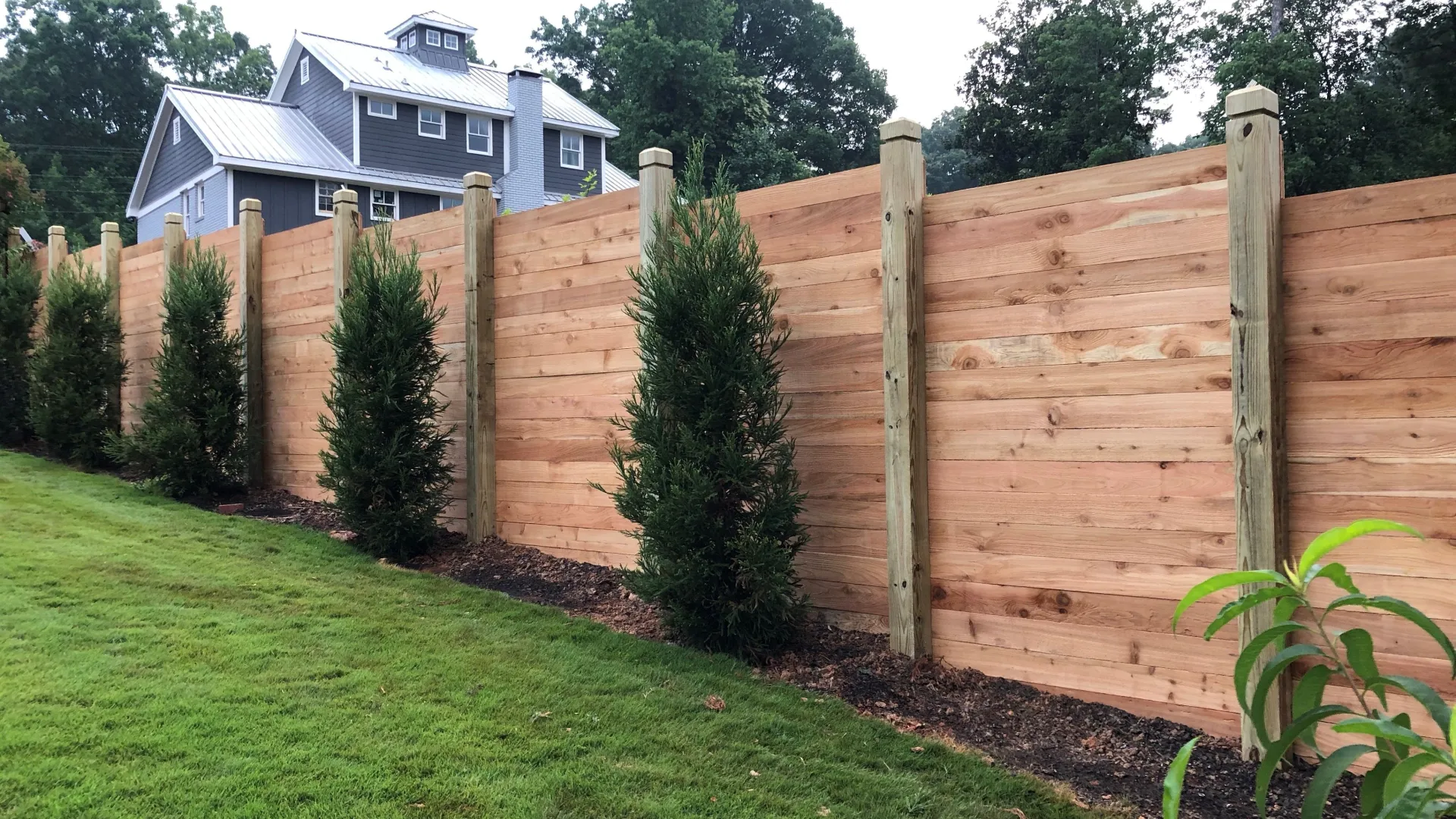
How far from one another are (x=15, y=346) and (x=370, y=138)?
14037 mm

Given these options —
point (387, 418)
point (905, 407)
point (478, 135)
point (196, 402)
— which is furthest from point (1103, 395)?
point (478, 135)

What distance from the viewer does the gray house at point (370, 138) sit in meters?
22.8

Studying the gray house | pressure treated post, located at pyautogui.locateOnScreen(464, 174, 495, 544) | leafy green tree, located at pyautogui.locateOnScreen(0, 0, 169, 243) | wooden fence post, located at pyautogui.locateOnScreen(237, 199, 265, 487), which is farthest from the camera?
leafy green tree, located at pyautogui.locateOnScreen(0, 0, 169, 243)

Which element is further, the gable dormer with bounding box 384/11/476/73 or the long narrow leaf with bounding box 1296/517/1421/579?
the gable dormer with bounding box 384/11/476/73

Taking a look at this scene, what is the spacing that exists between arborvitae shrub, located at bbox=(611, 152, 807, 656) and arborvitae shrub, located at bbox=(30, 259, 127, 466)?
738 cm

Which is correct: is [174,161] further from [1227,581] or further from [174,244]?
[1227,581]

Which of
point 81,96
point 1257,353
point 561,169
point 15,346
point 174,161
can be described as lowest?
point 1257,353

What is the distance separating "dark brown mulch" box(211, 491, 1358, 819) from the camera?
11.2 feet

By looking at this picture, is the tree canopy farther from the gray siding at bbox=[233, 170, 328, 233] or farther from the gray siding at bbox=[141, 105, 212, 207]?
the gray siding at bbox=[233, 170, 328, 233]

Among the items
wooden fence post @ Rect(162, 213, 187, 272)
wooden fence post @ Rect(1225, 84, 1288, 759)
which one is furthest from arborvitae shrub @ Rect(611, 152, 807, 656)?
wooden fence post @ Rect(162, 213, 187, 272)

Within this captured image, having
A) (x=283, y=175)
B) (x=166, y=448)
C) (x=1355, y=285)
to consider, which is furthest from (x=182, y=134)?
(x=1355, y=285)

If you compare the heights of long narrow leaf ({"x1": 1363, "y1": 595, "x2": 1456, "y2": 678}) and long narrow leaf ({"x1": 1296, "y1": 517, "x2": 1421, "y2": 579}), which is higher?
long narrow leaf ({"x1": 1296, "y1": 517, "x2": 1421, "y2": 579})

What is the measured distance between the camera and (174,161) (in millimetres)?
24984

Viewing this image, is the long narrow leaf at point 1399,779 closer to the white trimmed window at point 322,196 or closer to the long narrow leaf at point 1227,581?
the long narrow leaf at point 1227,581
